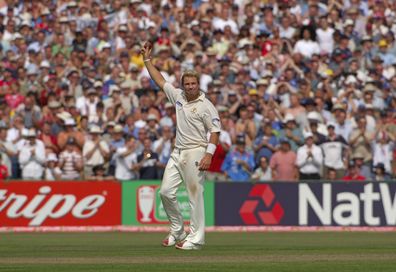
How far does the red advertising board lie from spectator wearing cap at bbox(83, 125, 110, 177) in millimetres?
714

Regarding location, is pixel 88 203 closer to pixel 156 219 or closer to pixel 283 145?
pixel 156 219

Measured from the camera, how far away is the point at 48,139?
25.2 metres

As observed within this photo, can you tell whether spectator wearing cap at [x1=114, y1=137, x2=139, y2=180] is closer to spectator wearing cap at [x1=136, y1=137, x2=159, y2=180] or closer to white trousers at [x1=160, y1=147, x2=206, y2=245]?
spectator wearing cap at [x1=136, y1=137, x2=159, y2=180]

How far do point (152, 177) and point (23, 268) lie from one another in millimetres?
11854

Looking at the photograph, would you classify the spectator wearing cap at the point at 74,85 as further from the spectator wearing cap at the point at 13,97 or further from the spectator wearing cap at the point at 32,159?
the spectator wearing cap at the point at 32,159

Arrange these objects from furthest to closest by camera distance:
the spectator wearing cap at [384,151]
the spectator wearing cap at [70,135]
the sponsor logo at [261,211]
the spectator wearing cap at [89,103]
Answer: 1. the spectator wearing cap at [89,103]
2. the spectator wearing cap at [70,135]
3. the spectator wearing cap at [384,151]
4. the sponsor logo at [261,211]

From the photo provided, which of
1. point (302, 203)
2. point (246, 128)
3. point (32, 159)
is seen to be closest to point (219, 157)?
point (246, 128)

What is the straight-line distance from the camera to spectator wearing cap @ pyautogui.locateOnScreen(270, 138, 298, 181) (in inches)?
963

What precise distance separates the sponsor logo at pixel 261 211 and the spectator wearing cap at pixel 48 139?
4152 millimetres

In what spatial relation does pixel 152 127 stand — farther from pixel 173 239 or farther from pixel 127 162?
pixel 173 239

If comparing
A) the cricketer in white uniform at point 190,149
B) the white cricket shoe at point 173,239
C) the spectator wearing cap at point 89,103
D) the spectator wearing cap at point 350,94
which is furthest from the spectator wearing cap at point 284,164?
the cricketer in white uniform at point 190,149

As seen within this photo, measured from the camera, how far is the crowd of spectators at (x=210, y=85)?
24.7 metres

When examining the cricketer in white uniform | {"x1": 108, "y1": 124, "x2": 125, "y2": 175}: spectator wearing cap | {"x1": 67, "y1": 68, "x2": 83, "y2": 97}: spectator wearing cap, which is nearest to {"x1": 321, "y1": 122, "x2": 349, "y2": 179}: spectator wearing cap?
{"x1": 108, "y1": 124, "x2": 125, "y2": 175}: spectator wearing cap

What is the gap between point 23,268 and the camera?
1279 cm
